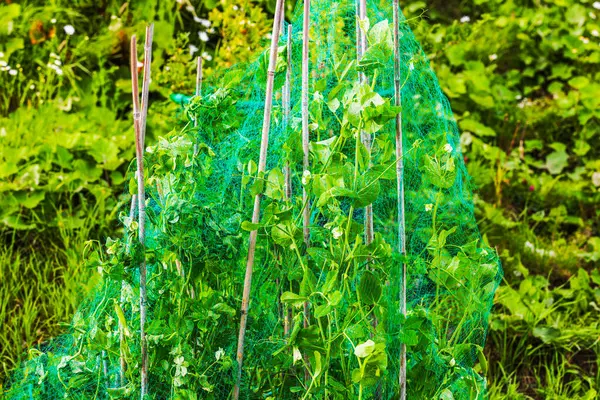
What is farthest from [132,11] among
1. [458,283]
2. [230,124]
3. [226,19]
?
[458,283]

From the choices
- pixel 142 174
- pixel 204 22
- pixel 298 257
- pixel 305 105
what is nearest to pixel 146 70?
pixel 142 174

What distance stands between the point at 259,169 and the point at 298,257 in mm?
193

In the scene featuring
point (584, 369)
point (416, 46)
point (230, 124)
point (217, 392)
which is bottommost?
point (584, 369)

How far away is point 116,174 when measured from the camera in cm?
319

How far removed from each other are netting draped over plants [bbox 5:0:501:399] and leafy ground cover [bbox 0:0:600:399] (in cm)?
60

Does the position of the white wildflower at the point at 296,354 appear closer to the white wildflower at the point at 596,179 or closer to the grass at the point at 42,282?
the grass at the point at 42,282

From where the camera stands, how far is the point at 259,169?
5.61 ft

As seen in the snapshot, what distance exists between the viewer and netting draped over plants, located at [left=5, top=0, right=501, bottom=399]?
1631 millimetres

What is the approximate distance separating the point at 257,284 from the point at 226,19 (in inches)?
69.3

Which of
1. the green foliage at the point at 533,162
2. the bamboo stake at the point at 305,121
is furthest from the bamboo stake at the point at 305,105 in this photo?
the green foliage at the point at 533,162

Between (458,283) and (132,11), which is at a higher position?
(132,11)

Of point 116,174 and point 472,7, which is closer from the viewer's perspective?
point 116,174

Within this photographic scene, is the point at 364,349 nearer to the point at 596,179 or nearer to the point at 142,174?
the point at 142,174

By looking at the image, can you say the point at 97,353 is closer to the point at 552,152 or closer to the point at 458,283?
the point at 458,283
